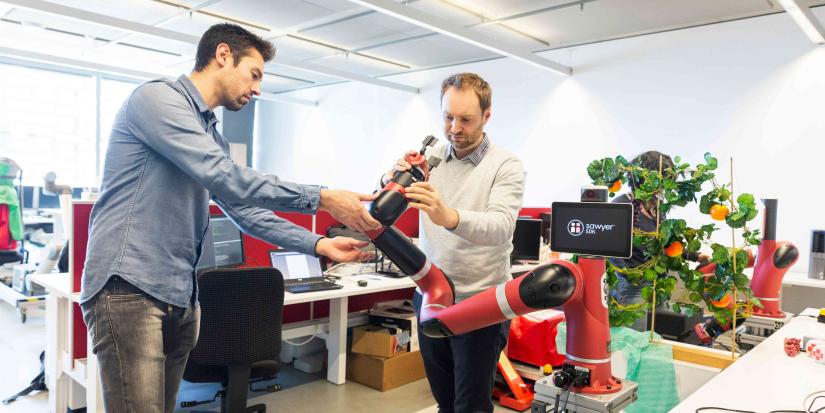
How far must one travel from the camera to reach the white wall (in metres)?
5.12

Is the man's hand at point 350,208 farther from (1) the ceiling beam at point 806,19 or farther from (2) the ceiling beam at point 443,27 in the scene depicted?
(1) the ceiling beam at point 806,19

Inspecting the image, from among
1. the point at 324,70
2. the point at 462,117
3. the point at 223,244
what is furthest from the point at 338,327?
the point at 324,70

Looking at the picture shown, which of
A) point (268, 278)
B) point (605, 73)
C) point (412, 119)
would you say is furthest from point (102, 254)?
point (412, 119)

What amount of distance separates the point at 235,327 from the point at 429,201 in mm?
1591

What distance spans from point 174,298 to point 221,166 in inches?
13.0

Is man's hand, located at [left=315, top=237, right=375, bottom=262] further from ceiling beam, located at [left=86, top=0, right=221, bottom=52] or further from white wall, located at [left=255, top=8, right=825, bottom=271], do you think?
ceiling beam, located at [left=86, top=0, right=221, bottom=52]

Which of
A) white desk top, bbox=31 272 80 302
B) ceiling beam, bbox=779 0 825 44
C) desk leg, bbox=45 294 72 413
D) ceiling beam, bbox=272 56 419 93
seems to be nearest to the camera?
white desk top, bbox=31 272 80 302

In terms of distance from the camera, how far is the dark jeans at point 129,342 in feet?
3.95

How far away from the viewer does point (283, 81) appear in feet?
32.3

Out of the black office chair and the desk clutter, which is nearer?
the black office chair

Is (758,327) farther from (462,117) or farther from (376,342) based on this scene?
(376,342)

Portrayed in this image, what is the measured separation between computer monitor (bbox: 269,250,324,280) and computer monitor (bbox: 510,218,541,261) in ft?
6.02

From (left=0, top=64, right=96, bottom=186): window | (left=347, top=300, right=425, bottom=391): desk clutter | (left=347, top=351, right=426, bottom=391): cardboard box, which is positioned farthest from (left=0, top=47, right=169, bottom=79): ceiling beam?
(left=347, top=351, right=426, bottom=391): cardboard box

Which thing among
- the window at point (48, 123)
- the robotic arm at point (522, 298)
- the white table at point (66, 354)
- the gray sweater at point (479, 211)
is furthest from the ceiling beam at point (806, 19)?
the window at point (48, 123)
